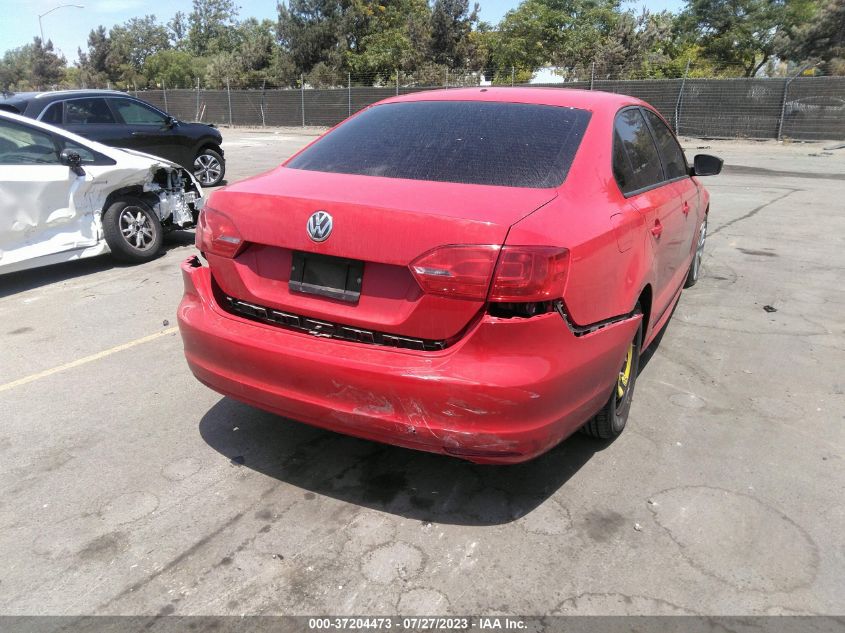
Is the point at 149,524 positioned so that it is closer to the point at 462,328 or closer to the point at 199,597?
the point at 199,597

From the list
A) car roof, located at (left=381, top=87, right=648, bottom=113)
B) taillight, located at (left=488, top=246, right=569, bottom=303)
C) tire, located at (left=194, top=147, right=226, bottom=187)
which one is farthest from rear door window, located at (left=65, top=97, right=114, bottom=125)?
taillight, located at (left=488, top=246, right=569, bottom=303)

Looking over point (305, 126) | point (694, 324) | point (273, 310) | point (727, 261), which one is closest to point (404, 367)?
point (273, 310)

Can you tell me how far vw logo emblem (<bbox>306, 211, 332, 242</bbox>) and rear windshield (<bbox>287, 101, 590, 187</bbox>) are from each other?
0.44 meters

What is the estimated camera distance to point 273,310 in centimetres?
287

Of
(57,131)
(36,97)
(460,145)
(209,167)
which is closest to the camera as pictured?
(460,145)

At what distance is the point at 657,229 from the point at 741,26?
55.7 metres

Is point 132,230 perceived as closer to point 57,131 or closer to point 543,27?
point 57,131

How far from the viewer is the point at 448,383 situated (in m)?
2.46

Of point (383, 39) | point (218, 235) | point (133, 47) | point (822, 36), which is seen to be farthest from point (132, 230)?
point (133, 47)

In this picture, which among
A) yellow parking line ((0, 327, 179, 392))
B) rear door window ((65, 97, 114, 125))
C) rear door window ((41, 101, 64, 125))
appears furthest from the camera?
rear door window ((65, 97, 114, 125))

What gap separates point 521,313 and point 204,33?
112465mm

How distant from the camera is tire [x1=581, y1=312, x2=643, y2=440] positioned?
3234 mm

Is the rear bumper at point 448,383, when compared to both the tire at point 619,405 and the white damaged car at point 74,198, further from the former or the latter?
the white damaged car at point 74,198

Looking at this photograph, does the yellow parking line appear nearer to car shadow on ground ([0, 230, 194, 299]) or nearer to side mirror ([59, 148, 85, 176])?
car shadow on ground ([0, 230, 194, 299])
